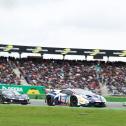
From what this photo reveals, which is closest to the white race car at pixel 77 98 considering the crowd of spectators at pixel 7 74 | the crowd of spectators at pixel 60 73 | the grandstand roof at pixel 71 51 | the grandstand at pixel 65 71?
the grandstand at pixel 65 71

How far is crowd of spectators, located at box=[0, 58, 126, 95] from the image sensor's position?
6475 cm

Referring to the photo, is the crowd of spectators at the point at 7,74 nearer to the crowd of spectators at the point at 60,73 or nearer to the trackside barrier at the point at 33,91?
→ the crowd of spectators at the point at 60,73

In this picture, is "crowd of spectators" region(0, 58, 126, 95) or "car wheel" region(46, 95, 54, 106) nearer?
"car wheel" region(46, 95, 54, 106)

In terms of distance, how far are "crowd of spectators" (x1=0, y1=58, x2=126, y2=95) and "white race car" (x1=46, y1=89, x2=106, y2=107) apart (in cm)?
2692

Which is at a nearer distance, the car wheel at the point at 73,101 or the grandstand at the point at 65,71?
the car wheel at the point at 73,101

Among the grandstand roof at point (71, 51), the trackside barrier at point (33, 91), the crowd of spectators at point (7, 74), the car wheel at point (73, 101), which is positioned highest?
the grandstand roof at point (71, 51)

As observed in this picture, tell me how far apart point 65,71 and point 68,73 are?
81 cm

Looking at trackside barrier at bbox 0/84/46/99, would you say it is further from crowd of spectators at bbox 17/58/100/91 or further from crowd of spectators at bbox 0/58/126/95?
crowd of spectators at bbox 17/58/100/91

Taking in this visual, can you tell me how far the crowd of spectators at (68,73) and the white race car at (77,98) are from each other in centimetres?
2692

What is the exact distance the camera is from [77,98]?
1359 inches

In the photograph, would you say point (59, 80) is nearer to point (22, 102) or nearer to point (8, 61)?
point (8, 61)

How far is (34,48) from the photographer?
2972 inches

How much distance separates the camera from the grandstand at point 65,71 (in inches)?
2547

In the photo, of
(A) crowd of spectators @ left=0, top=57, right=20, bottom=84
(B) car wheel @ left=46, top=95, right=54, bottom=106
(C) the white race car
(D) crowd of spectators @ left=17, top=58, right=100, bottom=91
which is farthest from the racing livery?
(D) crowd of spectators @ left=17, top=58, right=100, bottom=91
